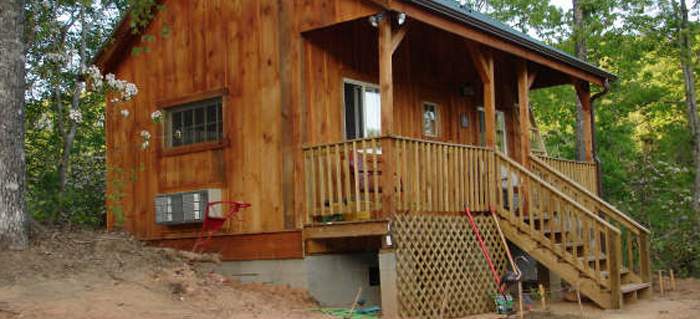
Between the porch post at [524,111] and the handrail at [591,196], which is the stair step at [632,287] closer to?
the handrail at [591,196]

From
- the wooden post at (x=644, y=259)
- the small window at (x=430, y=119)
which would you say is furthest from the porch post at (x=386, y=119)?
the wooden post at (x=644, y=259)

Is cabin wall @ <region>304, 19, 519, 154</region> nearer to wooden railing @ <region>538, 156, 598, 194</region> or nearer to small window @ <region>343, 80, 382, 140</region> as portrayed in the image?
small window @ <region>343, 80, 382, 140</region>

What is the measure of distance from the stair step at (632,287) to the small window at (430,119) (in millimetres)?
4212

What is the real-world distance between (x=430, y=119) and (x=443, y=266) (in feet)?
13.5

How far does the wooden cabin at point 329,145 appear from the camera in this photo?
34.4 feet

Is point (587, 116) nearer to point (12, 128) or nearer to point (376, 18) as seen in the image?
point (376, 18)

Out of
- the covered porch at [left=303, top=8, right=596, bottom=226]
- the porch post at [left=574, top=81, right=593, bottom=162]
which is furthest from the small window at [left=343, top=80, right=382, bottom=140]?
the porch post at [left=574, top=81, right=593, bottom=162]

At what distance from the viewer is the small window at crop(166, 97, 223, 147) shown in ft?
41.4

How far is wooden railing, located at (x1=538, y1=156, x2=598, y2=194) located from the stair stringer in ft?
9.16

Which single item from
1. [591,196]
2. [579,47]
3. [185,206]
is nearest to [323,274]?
[185,206]

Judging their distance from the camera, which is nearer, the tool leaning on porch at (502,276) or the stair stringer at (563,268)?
the tool leaning on porch at (502,276)

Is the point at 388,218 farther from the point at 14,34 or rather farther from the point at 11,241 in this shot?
the point at 14,34

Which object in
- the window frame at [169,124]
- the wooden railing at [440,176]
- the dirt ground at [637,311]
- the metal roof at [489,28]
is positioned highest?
the metal roof at [489,28]

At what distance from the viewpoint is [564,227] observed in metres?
11.7
